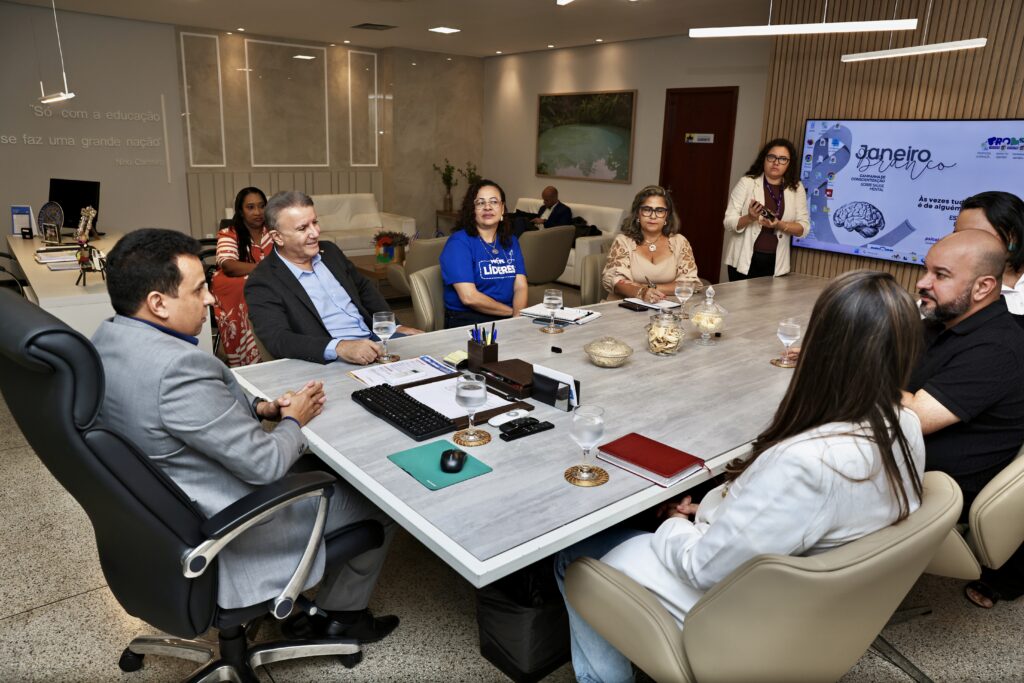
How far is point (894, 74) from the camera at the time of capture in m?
5.16

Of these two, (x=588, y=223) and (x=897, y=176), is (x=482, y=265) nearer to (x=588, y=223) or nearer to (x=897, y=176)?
(x=897, y=176)

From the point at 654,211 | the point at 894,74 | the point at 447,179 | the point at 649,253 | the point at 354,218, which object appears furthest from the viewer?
the point at 447,179

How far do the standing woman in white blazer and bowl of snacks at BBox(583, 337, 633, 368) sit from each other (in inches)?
109

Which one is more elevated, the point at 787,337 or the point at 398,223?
the point at 787,337

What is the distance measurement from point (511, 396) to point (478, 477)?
1.82 feet

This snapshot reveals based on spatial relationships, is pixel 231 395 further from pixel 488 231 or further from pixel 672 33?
pixel 672 33

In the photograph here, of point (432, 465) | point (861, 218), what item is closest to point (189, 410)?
point (432, 465)

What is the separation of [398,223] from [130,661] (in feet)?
24.1

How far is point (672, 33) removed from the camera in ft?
25.3

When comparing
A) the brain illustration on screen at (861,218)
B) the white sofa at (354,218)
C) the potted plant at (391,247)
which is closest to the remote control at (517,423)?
the potted plant at (391,247)

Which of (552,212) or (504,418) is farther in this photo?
(552,212)

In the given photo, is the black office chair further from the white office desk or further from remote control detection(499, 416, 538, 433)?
the white office desk

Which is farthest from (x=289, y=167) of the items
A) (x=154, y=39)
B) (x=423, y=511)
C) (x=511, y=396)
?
(x=423, y=511)

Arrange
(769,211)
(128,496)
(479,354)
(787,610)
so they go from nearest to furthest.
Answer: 1. (787,610)
2. (128,496)
3. (479,354)
4. (769,211)
